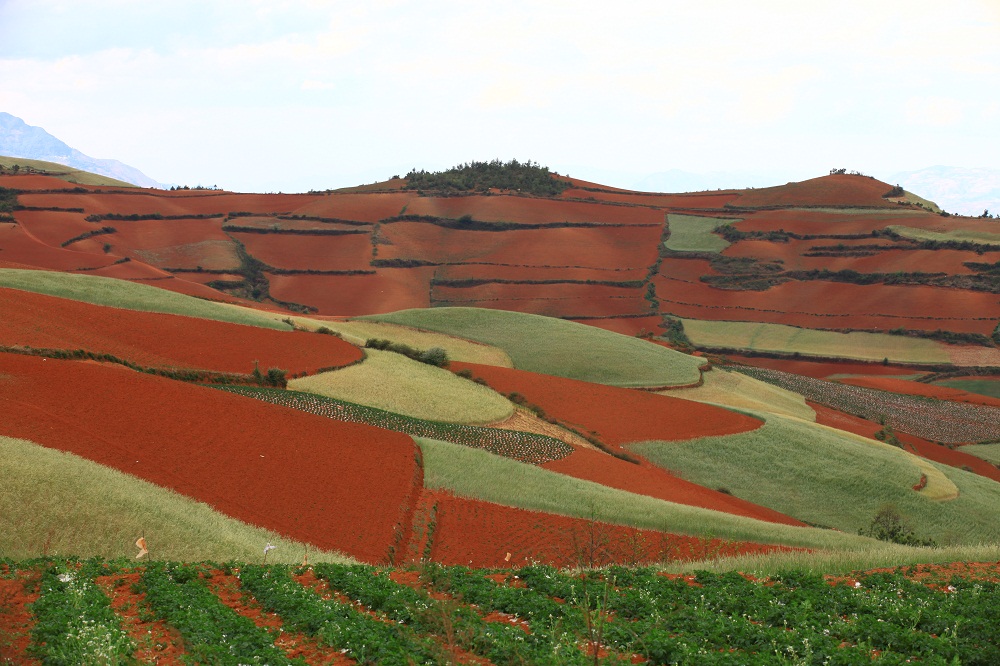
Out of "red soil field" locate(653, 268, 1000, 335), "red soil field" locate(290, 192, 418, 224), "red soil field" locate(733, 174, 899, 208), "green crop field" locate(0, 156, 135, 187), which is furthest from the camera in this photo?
"green crop field" locate(0, 156, 135, 187)

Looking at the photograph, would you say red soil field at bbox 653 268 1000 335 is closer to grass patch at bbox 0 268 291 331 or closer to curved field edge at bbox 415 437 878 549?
grass patch at bbox 0 268 291 331

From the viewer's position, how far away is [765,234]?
116375 mm

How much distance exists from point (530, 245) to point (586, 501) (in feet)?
286

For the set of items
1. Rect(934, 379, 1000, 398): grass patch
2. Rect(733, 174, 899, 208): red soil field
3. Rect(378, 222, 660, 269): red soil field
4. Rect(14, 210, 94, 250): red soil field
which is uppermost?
Rect(733, 174, 899, 208): red soil field

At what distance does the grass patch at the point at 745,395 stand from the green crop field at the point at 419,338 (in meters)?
14.0

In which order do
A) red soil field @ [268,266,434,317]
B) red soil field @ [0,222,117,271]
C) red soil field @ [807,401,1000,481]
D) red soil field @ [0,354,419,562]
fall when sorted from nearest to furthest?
red soil field @ [0,354,419,562] → red soil field @ [807,401,1000,481] → red soil field @ [0,222,117,271] → red soil field @ [268,266,434,317]

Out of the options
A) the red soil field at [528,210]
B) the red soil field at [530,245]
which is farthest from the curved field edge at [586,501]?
the red soil field at [528,210]

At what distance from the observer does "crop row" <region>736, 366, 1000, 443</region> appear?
5981 centimetres

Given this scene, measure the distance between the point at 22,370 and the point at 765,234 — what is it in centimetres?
10344

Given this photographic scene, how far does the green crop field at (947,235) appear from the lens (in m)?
104

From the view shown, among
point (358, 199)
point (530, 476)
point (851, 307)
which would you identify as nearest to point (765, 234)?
point (851, 307)

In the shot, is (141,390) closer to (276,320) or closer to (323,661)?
(323,661)

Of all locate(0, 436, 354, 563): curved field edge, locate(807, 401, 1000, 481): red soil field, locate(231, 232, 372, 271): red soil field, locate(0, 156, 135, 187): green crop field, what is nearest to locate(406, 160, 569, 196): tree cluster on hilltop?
locate(231, 232, 372, 271): red soil field

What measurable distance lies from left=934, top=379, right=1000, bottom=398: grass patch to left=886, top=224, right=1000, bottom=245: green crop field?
101ft
